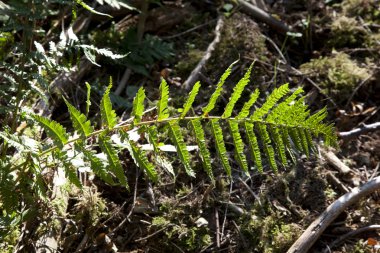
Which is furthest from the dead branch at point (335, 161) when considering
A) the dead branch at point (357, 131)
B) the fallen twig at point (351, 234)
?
the fallen twig at point (351, 234)

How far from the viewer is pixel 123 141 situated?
2053mm

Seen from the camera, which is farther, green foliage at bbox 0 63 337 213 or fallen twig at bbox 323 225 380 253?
fallen twig at bbox 323 225 380 253

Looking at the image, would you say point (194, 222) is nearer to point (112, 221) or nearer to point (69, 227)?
point (112, 221)

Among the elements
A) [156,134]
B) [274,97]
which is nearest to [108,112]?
[156,134]

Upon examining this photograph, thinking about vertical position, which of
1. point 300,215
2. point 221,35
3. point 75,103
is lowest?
point 300,215

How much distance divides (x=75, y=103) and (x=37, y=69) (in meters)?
0.96

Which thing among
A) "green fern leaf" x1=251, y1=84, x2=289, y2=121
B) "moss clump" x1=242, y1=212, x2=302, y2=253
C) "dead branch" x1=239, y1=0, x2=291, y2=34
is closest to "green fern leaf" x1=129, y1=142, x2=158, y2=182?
"green fern leaf" x1=251, y1=84, x2=289, y2=121

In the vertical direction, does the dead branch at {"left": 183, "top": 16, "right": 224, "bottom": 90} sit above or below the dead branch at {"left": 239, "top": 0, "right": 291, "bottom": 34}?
below

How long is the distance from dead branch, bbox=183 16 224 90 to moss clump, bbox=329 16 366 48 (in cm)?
95

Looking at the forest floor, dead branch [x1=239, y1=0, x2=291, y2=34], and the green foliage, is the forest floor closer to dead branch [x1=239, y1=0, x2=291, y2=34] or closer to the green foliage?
dead branch [x1=239, y1=0, x2=291, y2=34]

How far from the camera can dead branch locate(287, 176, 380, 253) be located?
2807 mm

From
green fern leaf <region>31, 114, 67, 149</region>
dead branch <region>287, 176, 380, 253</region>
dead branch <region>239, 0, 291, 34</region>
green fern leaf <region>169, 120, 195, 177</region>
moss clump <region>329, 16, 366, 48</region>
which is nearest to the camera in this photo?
green fern leaf <region>31, 114, 67, 149</region>

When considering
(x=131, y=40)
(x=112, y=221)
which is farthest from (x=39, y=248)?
(x=131, y=40)

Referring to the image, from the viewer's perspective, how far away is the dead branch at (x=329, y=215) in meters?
2.81
